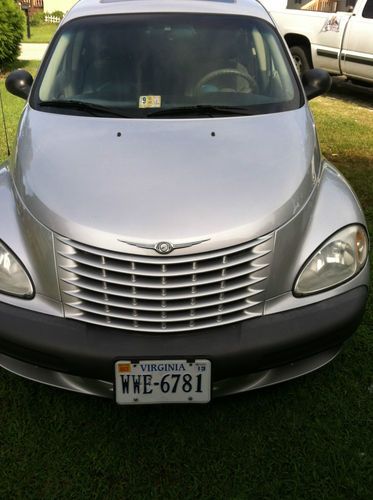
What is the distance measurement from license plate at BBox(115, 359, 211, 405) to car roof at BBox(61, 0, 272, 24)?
7.11 feet

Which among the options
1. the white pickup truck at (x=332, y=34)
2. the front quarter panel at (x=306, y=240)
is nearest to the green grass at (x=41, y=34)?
the white pickup truck at (x=332, y=34)

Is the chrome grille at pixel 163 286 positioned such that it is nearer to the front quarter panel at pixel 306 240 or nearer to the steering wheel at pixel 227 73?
the front quarter panel at pixel 306 240

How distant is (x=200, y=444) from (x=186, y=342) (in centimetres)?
54

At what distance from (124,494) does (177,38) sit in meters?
2.37

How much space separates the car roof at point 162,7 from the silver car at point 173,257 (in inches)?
36.1

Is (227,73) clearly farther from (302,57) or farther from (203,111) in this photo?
(302,57)

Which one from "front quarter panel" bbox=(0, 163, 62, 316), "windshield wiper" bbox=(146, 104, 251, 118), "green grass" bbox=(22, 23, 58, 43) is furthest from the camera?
"green grass" bbox=(22, 23, 58, 43)

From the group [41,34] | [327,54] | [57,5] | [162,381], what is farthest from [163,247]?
[57,5]

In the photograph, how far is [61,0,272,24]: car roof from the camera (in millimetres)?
3125

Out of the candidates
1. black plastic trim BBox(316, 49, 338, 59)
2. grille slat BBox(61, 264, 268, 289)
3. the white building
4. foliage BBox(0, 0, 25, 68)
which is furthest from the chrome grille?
the white building

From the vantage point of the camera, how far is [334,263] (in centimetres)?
216

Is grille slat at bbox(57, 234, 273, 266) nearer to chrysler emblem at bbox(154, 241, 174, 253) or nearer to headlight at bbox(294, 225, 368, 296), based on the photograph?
chrysler emblem at bbox(154, 241, 174, 253)

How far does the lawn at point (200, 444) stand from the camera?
204 cm

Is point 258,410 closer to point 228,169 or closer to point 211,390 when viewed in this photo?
point 211,390
